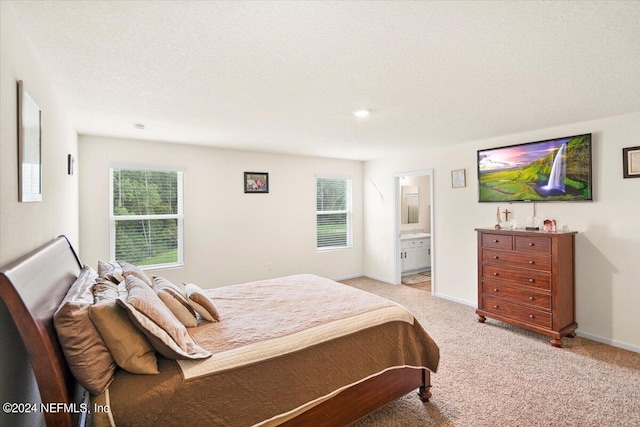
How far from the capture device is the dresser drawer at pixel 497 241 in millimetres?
3720

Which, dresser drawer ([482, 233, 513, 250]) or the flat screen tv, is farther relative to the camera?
dresser drawer ([482, 233, 513, 250])

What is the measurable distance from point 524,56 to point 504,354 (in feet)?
9.00

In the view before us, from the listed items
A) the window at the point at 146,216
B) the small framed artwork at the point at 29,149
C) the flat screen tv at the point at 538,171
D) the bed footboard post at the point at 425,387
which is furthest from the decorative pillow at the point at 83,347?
the flat screen tv at the point at 538,171

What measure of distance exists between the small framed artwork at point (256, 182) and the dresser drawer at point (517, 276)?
3550mm

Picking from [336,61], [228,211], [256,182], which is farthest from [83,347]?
[256,182]

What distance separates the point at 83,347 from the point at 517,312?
4085 millimetres

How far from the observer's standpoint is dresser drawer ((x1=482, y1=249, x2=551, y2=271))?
3.41 metres

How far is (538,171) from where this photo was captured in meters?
3.83

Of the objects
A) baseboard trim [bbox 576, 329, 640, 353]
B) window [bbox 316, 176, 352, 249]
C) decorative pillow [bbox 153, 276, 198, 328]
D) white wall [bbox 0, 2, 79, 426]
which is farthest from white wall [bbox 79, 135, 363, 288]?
baseboard trim [bbox 576, 329, 640, 353]

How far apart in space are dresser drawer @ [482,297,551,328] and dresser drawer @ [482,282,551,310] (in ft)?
0.20

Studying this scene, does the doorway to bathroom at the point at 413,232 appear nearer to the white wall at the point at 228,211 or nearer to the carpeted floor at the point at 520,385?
the white wall at the point at 228,211

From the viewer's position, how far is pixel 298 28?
1.65 metres

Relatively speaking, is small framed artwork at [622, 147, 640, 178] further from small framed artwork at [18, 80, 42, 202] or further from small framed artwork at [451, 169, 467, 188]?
small framed artwork at [18, 80, 42, 202]

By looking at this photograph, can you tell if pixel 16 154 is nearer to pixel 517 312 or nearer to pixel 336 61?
pixel 336 61
